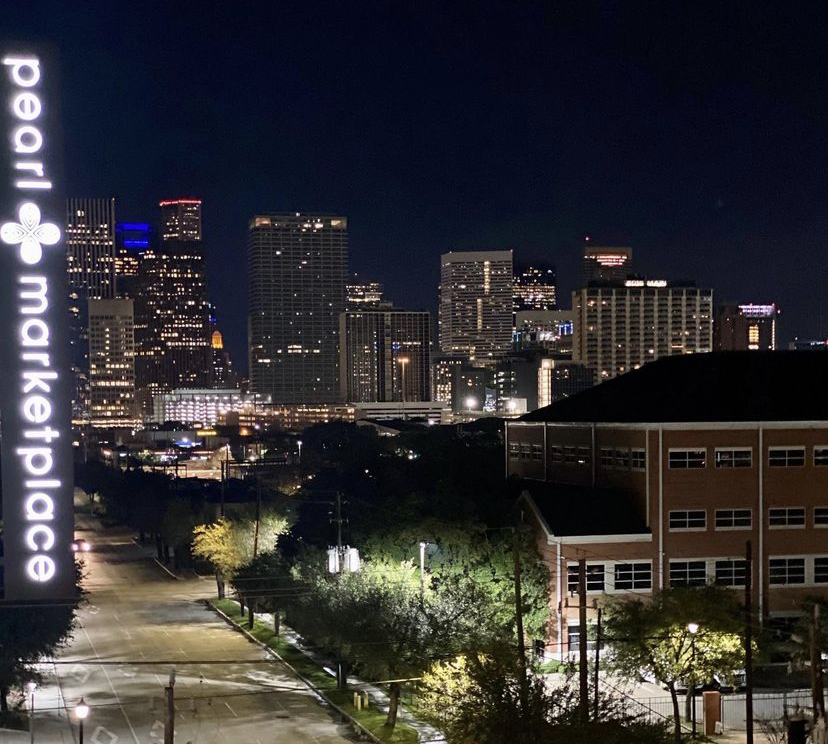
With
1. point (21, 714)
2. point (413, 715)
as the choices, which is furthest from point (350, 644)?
point (21, 714)

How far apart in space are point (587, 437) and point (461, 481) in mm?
13993

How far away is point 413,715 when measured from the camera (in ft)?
163

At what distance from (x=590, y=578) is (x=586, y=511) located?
3482 mm

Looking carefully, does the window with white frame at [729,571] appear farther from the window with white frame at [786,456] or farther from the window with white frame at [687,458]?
the window with white frame at [786,456]

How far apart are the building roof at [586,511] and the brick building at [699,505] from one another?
0.21 feet

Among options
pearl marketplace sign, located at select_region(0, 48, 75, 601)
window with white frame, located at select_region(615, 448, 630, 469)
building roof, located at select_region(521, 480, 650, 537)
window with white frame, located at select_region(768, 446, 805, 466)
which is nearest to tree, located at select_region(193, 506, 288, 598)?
building roof, located at select_region(521, 480, 650, 537)

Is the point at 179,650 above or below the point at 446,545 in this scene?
below

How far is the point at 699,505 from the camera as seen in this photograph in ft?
206

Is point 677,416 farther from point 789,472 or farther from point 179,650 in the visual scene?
point 179,650

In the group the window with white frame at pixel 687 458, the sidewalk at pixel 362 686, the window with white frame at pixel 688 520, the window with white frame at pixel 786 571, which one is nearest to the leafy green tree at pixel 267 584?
the sidewalk at pixel 362 686

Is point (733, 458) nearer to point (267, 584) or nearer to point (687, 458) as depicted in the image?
point (687, 458)

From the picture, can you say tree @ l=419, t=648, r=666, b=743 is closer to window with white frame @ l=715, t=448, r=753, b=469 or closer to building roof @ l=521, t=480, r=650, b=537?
building roof @ l=521, t=480, r=650, b=537

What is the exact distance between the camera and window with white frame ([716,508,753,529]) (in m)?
62.8

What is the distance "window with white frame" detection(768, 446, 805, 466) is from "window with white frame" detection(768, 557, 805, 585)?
4.90 metres
